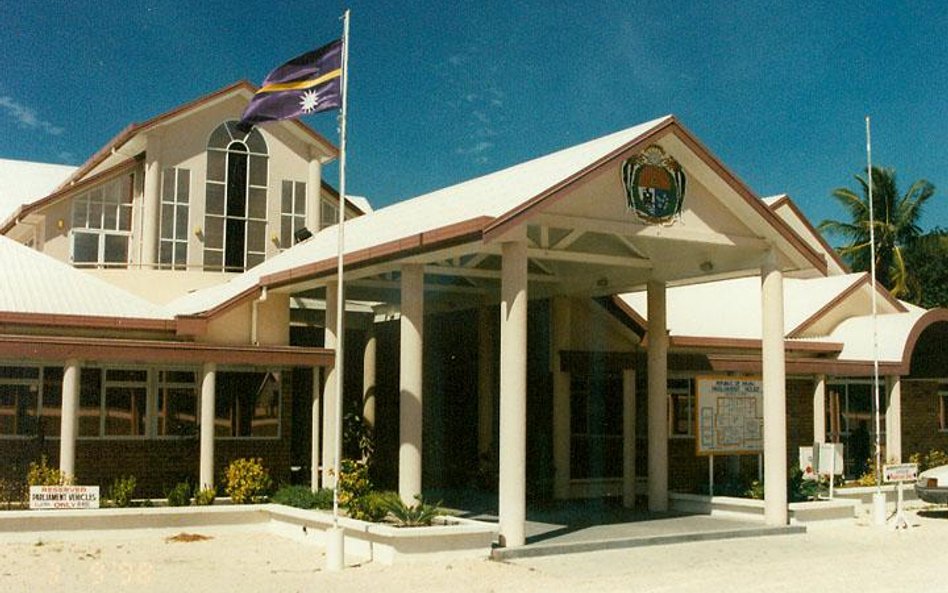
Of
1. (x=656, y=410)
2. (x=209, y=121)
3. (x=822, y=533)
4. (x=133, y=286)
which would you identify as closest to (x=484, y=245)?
(x=656, y=410)

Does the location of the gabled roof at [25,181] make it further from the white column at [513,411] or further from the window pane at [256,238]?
the white column at [513,411]

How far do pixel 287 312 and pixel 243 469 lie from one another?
3.22 metres

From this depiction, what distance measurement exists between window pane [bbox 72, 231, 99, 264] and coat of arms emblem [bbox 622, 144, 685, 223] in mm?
19408

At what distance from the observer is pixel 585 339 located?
2089 centimetres

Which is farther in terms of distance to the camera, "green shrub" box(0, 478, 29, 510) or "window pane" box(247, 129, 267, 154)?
"window pane" box(247, 129, 267, 154)

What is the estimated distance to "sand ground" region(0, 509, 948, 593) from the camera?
11812mm

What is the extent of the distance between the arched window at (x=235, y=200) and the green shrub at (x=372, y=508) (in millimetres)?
17056

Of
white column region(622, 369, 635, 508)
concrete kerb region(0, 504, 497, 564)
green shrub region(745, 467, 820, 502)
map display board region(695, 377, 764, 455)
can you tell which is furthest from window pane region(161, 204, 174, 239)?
green shrub region(745, 467, 820, 502)

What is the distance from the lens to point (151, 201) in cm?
2972

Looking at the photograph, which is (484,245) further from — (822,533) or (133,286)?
(133,286)

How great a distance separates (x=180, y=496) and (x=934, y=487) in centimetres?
1291

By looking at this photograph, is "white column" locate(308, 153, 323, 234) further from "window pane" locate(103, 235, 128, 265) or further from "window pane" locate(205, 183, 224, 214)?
"window pane" locate(103, 235, 128, 265)

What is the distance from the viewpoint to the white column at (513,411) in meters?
13.7

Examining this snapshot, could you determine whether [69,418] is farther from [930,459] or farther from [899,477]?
[930,459]
